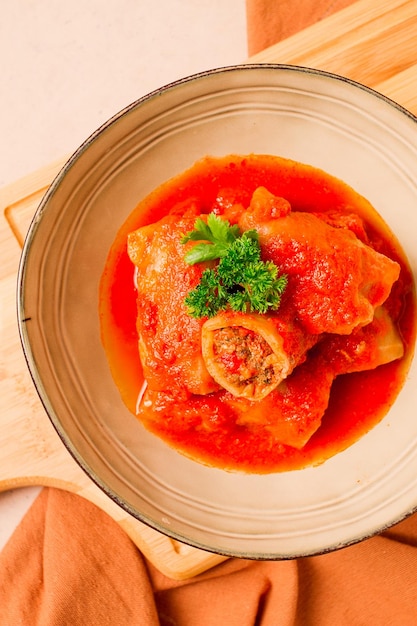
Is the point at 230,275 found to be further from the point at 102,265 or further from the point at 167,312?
the point at 102,265

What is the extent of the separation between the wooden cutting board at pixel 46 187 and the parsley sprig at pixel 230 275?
95 cm

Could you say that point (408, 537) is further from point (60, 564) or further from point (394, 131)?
point (394, 131)

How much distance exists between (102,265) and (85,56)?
1.29 metres

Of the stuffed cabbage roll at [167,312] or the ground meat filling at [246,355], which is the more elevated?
the stuffed cabbage roll at [167,312]

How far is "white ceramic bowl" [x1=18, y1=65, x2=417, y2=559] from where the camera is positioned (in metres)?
2.86

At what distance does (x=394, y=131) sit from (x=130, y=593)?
267 centimetres

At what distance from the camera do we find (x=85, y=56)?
3.55 meters

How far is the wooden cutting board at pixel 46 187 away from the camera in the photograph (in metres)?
3.06

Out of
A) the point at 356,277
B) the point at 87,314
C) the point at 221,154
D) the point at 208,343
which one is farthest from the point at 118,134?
the point at 356,277

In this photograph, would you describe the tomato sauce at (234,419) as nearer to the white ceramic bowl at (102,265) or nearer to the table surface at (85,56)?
the white ceramic bowl at (102,265)

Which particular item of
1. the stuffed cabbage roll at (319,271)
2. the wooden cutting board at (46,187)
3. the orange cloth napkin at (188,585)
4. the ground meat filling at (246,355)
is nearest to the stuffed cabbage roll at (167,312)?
the ground meat filling at (246,355)

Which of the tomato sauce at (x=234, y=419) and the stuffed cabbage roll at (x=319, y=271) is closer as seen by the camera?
the stuffed cabbage roll at (x=319, y=271)

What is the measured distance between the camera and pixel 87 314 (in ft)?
10.2

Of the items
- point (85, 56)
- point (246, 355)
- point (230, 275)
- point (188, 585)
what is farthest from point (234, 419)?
point (85, 56)
